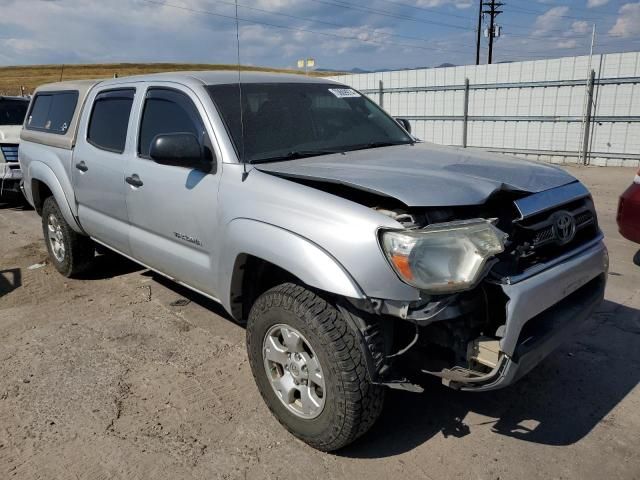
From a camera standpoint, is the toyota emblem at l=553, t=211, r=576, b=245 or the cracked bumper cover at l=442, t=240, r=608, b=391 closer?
the cracked bumper cover at l=442, t=240, r=608, b=391

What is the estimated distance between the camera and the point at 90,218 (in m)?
4.73

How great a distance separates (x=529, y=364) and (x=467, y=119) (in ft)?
47.1

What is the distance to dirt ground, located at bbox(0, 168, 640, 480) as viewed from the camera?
267cm

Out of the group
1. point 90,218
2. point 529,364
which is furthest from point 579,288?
point 90,218

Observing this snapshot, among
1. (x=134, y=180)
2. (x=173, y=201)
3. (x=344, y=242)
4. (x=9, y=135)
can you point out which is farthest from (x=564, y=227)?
(x=9, y=135)

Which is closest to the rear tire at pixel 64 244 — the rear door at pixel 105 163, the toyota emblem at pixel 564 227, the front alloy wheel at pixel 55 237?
the front alloy wheel at pixel 55 237

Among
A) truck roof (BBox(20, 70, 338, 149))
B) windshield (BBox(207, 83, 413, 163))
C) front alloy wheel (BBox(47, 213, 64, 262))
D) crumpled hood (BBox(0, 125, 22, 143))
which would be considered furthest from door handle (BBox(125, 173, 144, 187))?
crumpled hood (BBox(0, 125, 22, 143))

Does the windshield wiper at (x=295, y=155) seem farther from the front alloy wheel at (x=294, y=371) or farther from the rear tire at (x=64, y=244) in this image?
the rear tire at (x=64, y=244)

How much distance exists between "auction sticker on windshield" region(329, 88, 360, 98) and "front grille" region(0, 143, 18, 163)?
7394mm

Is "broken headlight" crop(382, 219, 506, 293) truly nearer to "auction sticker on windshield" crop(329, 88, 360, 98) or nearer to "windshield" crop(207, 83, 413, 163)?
"windshield" crop(207, 83, 413, 163)

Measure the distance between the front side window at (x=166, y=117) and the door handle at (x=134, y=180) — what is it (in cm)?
16

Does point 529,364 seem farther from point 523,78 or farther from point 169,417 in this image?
point 523,78

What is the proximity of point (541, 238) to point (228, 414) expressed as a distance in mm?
1968

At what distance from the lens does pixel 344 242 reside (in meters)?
2.42
